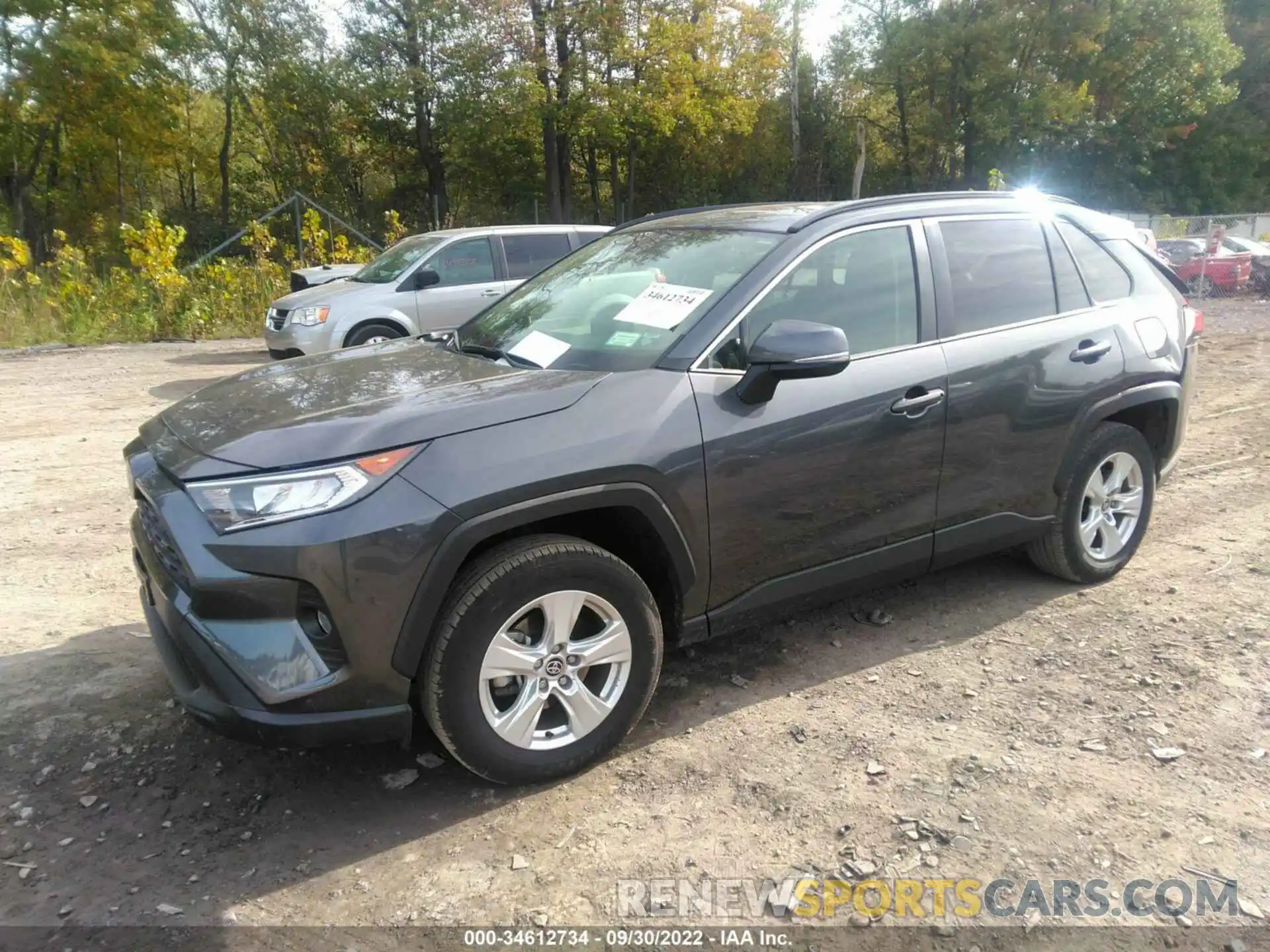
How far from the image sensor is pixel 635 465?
2791mm

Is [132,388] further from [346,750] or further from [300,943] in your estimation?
[300,943]

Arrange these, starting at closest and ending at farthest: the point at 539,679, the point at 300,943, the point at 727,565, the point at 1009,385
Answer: the point at 300,943 < the point at 539,679 < the point at 727,565 < the point at 1009,385

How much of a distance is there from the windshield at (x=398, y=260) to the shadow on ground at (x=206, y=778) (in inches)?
272

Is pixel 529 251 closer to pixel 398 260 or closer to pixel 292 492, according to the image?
pixel 398 260

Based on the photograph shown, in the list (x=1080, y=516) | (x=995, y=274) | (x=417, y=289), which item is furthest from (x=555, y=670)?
(x=417, y=289)

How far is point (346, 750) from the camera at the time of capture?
3.09m

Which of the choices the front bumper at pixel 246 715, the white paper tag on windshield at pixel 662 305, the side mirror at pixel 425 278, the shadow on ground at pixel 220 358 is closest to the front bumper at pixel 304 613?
the front bumper at pixel 246 715

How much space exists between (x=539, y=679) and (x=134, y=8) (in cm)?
2758

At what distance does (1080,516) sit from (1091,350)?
0.76 metres

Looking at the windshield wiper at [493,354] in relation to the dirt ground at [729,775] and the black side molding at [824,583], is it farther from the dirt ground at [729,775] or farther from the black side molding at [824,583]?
the dirt ground at [729,775]

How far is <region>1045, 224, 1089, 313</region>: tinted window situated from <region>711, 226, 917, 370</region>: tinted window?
0.89m

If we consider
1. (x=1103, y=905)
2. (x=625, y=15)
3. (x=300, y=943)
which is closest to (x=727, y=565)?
(x=1103, y=905)

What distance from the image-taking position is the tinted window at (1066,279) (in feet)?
13.1

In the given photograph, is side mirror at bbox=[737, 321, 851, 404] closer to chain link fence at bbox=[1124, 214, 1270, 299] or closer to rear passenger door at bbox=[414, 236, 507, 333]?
rear passenger door at bbox=[414, 236, 507, 333]
